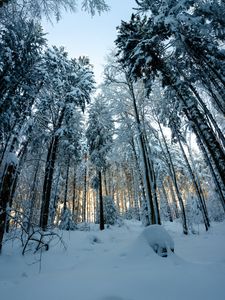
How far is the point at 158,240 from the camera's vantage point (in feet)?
15.5

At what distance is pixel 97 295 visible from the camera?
7.93 feet

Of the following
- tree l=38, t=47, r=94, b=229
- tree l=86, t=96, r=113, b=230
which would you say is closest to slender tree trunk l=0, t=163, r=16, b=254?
tree l=38, t=47, r=94, b=229

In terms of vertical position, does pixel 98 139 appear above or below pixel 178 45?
above

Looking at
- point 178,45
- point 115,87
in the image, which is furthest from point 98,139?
point 178,45

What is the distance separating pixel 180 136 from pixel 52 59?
1037cm

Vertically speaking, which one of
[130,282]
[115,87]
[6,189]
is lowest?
[130,282]

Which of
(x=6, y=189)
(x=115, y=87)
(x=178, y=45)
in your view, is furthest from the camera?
(x=115, y=87)

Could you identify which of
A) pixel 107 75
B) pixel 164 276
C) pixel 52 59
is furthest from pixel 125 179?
pixel 164 276

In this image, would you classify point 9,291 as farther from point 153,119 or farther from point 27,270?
point 153,119

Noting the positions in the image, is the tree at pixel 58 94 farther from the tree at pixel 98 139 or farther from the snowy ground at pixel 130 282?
the snowy ground at pixel 130 282

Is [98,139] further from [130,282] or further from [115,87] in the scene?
[130,282]

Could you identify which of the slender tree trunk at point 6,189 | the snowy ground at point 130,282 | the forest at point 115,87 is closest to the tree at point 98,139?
the forest at point 115,87

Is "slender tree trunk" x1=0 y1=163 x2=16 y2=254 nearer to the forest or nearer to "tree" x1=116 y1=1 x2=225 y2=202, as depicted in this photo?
the forest

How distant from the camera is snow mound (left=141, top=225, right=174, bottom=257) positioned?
450cm
